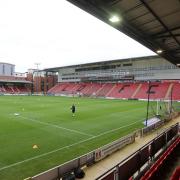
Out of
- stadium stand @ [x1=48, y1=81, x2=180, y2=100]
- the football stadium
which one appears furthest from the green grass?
stadium stand @ [x1=48, y1=81, x2=180, y2=100]

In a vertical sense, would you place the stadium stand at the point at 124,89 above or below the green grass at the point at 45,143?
above

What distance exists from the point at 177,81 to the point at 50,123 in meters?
50.0

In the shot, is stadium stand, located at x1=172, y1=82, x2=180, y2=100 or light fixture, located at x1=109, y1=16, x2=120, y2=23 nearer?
light fixture, located at x1=109, y1=16, x2=120, y2=23

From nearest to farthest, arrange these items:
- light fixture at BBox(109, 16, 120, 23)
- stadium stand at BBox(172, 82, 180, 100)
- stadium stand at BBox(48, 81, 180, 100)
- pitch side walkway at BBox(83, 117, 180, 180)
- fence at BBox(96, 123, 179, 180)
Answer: fence at BBox(96, 123, 179, 180) → light fixture at BBox(109, 16, 120, 23) → pitch side walkway at BBox(83, 117, 180, 180) → stadium stand at BBox(172, 82, 180, 100) → stadium stand at BBox(48, 81, 180, 100)

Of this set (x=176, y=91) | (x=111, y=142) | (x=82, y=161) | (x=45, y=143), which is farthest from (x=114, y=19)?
(x=176, y=91)

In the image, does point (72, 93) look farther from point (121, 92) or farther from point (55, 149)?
point (55, 149)

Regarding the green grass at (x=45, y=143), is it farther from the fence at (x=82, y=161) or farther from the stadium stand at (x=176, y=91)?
the stadium stand at (x=176, y=91)

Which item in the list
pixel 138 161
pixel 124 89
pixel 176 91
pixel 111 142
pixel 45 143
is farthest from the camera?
pixel 124 89

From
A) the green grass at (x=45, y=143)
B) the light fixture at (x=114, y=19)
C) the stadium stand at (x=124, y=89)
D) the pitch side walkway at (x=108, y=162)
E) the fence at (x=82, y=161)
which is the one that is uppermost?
the light fixture at (x=114, y=19)

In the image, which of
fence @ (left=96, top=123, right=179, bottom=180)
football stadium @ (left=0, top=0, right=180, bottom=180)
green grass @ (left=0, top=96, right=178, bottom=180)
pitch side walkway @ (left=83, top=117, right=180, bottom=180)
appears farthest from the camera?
green grass @ (left=0, top=96, right=178, bottom=180)

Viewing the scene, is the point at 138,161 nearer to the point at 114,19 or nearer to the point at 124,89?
the point at 114,19

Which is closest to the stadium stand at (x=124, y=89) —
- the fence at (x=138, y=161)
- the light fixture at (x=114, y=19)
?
the fence at (x=138, y=161)

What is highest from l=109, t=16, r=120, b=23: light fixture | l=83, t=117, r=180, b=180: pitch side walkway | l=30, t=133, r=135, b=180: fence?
l=109, t=16, r=120, b=23: light fixture

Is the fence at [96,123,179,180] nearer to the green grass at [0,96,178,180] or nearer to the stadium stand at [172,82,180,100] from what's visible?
the green grass at [0,96,178,180]
